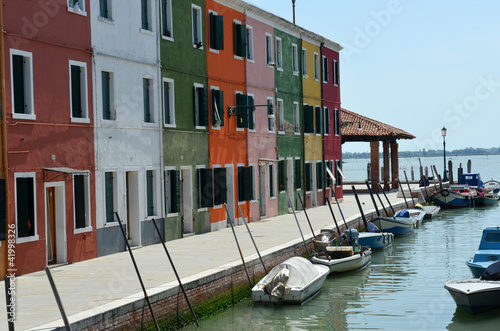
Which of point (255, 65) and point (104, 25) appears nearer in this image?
point (104, 25)

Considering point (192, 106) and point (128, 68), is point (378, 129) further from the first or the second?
point (128, 68)

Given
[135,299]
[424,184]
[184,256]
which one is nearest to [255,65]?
[184,256]

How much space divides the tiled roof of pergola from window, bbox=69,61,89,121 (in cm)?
2866

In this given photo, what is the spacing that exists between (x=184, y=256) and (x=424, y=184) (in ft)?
116

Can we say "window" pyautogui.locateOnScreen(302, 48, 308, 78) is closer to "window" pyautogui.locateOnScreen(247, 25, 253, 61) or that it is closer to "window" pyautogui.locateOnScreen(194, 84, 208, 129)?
"window" pyautogui.locateOnScreen(247, 25, 253, 61)

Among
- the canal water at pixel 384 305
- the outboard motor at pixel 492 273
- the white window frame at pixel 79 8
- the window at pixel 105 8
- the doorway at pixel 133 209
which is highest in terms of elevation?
the window at pixel 105 8

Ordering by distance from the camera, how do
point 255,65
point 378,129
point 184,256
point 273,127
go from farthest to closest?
point 378,129
point 273,127
point 255,65
point 184,256

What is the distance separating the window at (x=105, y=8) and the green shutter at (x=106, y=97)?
4.99 feet

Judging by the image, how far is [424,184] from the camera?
173ft

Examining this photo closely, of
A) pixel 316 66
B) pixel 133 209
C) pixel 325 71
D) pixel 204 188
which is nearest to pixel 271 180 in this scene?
pixel 204 188

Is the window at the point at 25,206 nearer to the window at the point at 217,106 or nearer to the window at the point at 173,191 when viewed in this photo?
A: the window at the point at 173,191

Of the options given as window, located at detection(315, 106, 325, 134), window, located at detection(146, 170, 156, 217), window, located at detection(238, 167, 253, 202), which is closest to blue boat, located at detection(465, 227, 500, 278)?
window, located at detection(146, 170, 156, 217)

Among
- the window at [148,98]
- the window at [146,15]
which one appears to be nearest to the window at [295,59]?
the window at [146,15]

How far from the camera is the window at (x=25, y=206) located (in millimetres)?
17188
